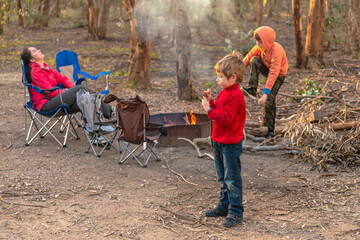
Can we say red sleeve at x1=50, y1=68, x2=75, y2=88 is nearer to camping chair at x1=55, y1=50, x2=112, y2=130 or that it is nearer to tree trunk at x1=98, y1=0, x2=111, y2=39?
camping chair at x1=55, y1=50, x2=112, y2=130

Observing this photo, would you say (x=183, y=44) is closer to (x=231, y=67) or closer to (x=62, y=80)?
(x=62, y=80)

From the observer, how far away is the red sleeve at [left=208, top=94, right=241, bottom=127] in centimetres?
358

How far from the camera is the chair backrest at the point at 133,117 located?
5.13 m

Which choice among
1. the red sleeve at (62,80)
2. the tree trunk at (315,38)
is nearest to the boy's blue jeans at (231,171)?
the red sleeve at (62,80)

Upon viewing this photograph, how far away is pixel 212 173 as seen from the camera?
5.09m

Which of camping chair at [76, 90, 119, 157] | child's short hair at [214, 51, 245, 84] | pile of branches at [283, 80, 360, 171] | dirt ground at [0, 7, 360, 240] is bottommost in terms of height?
dirt ground at [0, 7, 360, 240]

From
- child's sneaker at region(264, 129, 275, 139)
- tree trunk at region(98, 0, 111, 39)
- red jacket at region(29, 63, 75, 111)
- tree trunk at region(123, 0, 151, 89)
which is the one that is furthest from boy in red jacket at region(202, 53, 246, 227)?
tree trunk at region(98, 0, 111, 39)

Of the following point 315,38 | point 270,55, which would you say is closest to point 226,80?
point 270,55

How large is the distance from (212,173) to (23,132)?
2862 millimetres

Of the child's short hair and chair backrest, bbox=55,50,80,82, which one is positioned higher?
the child's short hair

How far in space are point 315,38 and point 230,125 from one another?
32.6 feet

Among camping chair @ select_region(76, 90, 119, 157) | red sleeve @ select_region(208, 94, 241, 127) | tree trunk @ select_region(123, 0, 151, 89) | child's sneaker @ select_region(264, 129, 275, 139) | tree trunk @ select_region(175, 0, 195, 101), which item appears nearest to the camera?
red sleeve @ select_region(208, 94, 241, 127)

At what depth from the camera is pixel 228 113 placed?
11.8ft

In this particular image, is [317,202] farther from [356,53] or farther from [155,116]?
[356,53]
